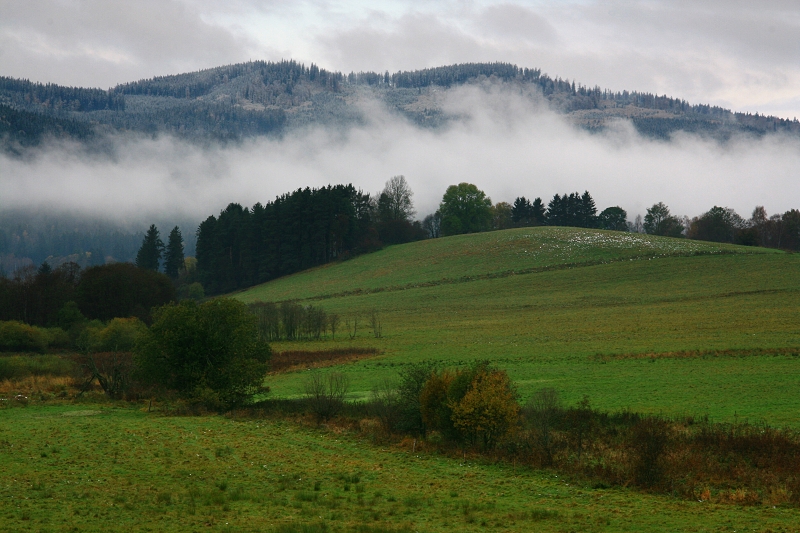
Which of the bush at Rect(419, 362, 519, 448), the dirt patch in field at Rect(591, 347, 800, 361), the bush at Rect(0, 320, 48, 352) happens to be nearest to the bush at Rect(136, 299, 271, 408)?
the bush at Rect(419, 362, 519, 448)

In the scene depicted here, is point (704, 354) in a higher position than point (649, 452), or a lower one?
higher

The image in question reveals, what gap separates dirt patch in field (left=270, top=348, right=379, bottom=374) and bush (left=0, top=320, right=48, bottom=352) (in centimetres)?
2753

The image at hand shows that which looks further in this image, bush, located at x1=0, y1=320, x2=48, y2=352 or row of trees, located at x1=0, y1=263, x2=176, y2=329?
row of trees, located at x1=0, y1=263, x2=176, y2=329

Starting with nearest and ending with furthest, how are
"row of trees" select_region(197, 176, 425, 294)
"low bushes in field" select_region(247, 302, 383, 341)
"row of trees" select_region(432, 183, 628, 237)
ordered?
"low bushes in field" select_region(247, 302, 383, 341)
"row of trees" select_region(197, 176, 425, 294)
"row of trees" select_region(432, 183, 628, 237)

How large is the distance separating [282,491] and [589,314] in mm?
50525

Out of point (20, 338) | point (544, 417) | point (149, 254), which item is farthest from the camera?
point (149, 254)

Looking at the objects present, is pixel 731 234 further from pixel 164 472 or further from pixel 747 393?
pixel 164 472

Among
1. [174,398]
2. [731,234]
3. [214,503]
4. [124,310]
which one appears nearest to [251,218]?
[124,310]

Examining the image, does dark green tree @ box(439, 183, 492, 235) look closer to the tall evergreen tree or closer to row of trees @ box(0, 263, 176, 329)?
the tall evergreen tree

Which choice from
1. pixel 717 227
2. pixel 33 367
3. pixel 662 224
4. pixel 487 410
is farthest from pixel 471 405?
pixel 662 224

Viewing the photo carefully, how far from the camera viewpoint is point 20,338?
68062 mm

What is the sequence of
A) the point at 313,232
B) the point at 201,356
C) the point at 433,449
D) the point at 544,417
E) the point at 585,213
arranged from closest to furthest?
the point at 544,417
the point at 433,449
the point at 201,356
the point at 313,232
the point at 585,213

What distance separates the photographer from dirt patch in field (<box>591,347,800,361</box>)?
44.1 metres

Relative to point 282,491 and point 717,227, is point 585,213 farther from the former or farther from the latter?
point 282,491
